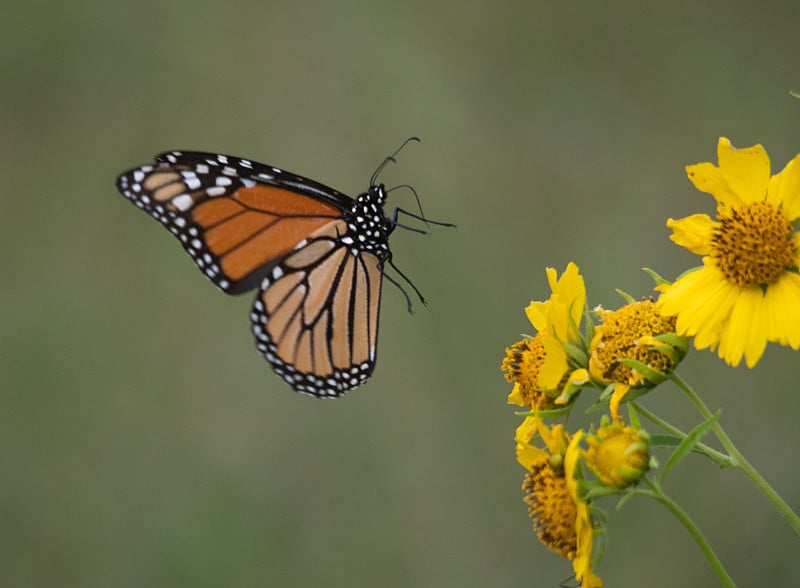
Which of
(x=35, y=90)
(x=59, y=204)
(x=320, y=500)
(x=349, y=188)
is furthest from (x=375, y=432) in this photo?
(x=35, y=90)

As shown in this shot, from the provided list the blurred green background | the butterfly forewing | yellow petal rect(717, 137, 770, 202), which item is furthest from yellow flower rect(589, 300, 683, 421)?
the blurred green background

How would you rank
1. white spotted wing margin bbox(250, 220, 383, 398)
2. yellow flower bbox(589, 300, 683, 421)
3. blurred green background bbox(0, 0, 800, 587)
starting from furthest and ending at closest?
blurred green background bbox(0, 0, 800, 587) < white spotted wing margin bbox(250, 220, 383, 398) < yellow flower bbox(589, 300, 683, 421)

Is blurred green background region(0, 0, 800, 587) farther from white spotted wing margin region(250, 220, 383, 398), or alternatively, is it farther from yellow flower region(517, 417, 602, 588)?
yellow flower region(517, 417, 602, 588)

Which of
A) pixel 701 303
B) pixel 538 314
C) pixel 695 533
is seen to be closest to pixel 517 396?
pixel 538 314

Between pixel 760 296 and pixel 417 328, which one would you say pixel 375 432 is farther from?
pixel 760 296

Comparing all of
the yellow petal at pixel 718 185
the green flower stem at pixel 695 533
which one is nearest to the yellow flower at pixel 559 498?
the green flower stem at pixel 695 533

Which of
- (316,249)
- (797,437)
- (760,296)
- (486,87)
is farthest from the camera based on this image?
(486,87)

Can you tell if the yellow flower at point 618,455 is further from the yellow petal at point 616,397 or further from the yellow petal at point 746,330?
the yellow petal at point 746,330
